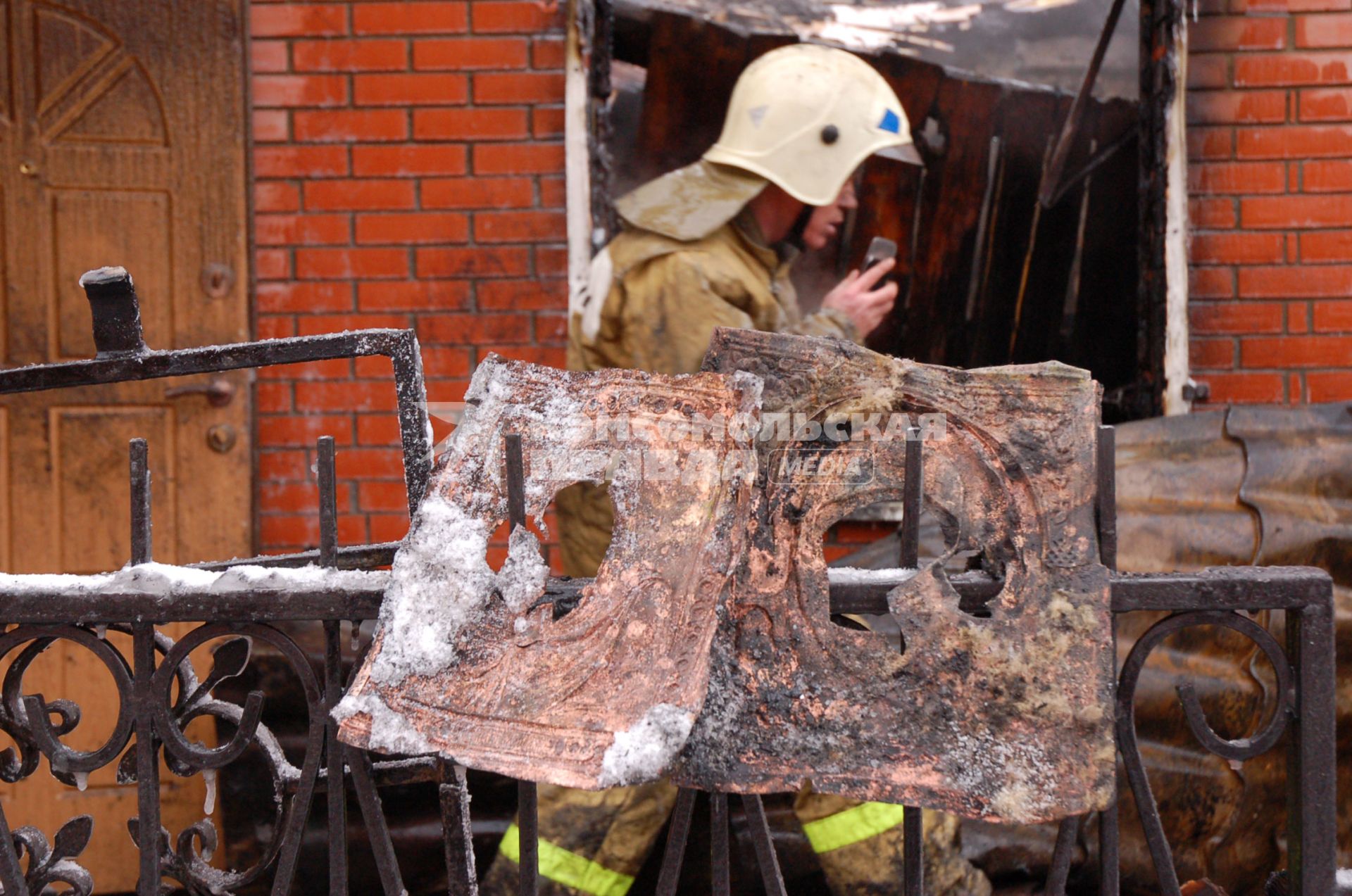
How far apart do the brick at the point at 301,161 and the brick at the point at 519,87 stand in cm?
48

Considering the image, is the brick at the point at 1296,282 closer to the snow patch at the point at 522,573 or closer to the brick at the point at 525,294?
the brick at the point at 525,294

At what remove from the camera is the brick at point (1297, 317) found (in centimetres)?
284

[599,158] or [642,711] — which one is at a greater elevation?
[599,158]

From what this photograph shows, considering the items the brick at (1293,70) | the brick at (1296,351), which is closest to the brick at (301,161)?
the brick at (1293,70)

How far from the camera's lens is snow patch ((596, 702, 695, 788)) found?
0.92 metres

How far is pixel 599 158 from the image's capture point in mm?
2748

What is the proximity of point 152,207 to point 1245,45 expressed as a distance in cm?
342

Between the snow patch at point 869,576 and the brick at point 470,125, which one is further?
the brick at point 470,125

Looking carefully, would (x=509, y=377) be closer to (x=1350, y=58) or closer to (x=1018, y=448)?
(x=1018, y=448)

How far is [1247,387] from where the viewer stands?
9.33ft

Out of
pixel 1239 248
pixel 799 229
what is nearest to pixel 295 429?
pixel 799 229

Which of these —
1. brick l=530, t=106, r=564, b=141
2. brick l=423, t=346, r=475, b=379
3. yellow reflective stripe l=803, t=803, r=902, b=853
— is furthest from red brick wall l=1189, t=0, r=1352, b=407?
brick l=423, t=346, r=475, b=379

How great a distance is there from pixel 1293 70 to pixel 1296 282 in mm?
648

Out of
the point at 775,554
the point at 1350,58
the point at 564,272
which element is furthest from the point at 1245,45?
the point at 775,554
